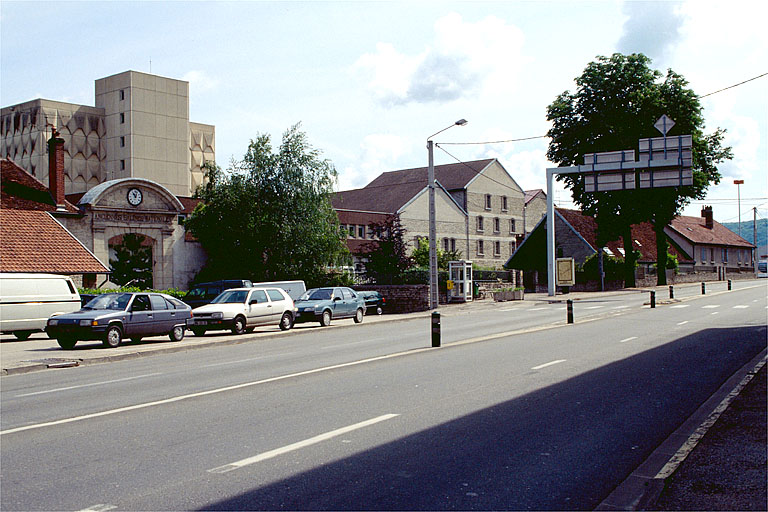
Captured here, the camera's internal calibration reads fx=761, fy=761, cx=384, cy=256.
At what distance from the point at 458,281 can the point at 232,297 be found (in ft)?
63.4

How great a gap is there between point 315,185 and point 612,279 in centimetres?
2810

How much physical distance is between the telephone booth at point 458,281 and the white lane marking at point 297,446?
3435cm

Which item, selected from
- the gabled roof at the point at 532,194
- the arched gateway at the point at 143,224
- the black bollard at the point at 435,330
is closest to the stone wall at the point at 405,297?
the arched gateway at the point at 143,224

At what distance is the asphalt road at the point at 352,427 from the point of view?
240 inches

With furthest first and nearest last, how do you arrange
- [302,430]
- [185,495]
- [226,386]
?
[226,386] → [302,430] → [185,495]

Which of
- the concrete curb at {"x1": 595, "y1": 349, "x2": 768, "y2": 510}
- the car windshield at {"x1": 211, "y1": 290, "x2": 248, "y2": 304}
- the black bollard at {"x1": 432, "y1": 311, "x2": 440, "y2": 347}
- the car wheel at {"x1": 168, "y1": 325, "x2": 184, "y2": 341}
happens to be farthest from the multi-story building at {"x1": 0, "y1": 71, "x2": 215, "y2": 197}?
the concrete curb at {"x1": 595, "y1": 349, "x2": 768, "y2": 510}

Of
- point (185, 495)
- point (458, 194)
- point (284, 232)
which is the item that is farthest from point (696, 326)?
point (458, 194)

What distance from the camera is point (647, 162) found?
3091 cm

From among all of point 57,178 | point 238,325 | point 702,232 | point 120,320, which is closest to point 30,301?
point 120,320

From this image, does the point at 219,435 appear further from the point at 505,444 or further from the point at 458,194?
the point at 458,194

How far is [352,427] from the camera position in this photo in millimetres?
8508

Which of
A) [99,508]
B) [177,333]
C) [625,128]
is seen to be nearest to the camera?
[99,508]

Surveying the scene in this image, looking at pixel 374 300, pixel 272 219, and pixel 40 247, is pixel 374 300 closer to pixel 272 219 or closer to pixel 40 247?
pixel 272 219

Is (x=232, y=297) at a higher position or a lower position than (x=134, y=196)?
lower
